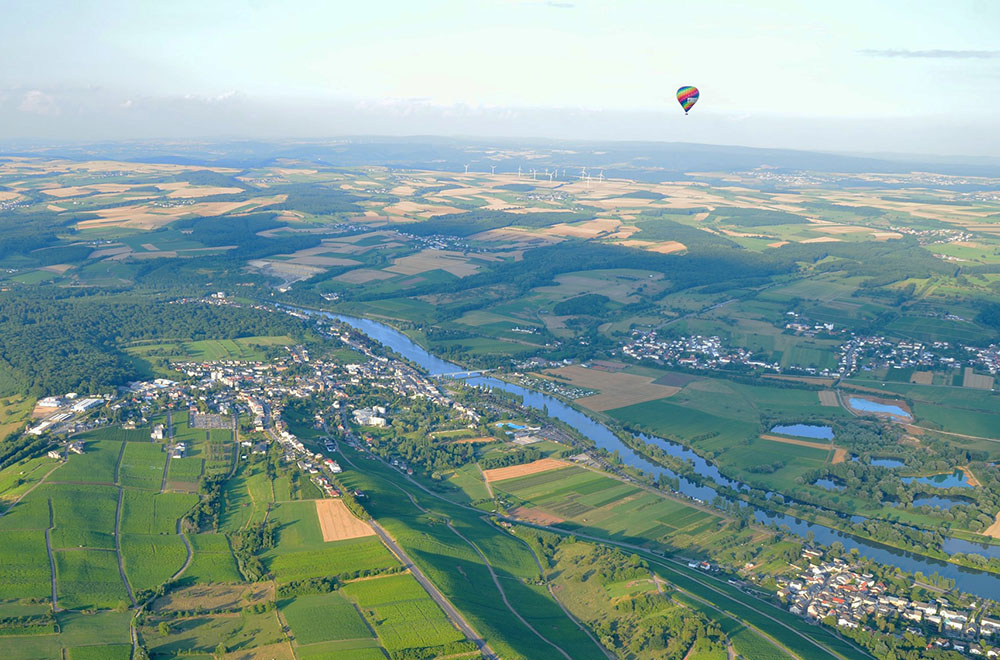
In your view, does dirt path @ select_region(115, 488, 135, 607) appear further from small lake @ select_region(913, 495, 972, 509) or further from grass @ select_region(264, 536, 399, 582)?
small lake @ select_region(913, 495, 972, 509)

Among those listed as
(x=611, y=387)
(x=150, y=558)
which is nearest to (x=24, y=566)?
(x=150, y=558)

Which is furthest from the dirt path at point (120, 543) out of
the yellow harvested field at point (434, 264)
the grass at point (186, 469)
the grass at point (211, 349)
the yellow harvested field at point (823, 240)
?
the yellow harvested field at point (823, 240)

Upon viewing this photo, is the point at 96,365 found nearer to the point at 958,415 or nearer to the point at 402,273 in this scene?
the point at 402,273

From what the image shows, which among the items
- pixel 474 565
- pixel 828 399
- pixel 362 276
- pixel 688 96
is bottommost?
pixel 474 565

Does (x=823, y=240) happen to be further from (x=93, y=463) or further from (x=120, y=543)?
(x=120, y=543)

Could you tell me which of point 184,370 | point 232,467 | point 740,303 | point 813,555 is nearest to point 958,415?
point 813,555

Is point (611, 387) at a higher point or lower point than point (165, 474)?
higher

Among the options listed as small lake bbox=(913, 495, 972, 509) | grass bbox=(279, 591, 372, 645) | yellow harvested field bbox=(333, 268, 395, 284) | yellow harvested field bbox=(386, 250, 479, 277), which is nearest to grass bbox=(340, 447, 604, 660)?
grass bbox=(279, 591, 372, 645)
